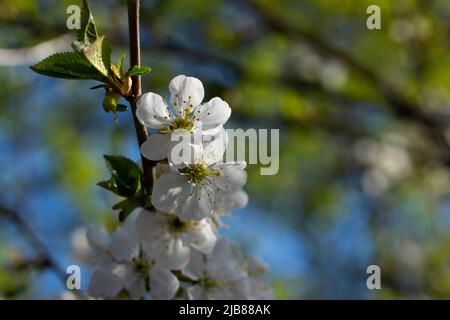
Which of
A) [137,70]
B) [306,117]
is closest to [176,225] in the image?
[137,70]

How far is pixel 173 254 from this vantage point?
142cm

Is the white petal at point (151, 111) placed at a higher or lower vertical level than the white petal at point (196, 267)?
higher

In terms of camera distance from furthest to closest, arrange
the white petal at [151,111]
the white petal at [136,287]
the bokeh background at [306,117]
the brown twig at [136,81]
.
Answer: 1. the bokeh background at [306,117]
2. the white petal at [136,287]
3. the white petal at [151,111]
4. the brown twig at [136,81]

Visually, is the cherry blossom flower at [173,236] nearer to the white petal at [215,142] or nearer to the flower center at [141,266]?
the flower center at [141,266]

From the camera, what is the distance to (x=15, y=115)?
391cm

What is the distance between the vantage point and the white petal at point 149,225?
137 cm

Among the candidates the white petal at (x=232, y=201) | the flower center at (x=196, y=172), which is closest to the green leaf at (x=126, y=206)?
the flower center at (x=196, y=172)

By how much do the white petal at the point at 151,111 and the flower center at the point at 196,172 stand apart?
12 cm

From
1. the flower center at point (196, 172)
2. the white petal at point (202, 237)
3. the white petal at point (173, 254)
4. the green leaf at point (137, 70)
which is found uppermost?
the green leaf at point (137, 70)

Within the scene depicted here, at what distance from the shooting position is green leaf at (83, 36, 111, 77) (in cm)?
109

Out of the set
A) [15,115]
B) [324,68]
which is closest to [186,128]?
[15,115]

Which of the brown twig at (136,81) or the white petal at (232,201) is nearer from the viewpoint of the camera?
the brown twig at (136,81)

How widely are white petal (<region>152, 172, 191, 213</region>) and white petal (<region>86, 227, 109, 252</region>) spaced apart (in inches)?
15.1
